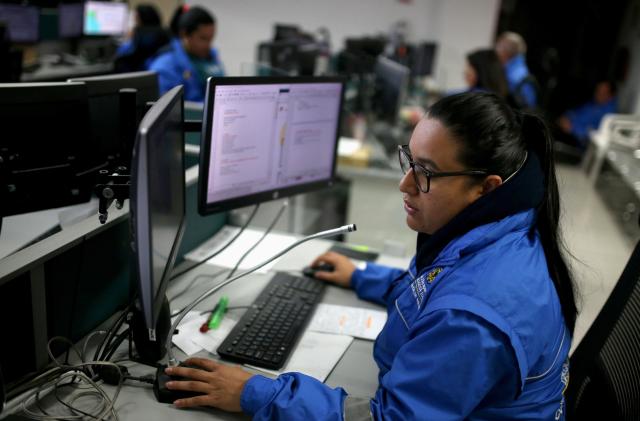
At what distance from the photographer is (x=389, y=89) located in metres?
3.19

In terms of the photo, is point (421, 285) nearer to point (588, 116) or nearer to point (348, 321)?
point (348, 321)

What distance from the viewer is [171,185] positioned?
1.04 m

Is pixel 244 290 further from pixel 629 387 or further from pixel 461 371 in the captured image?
pixel 629 387

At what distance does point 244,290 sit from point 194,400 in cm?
49

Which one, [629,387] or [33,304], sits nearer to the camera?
[33,304]

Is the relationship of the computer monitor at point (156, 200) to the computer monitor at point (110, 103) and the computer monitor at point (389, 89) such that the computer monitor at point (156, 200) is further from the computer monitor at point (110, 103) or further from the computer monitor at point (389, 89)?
the computer monitor at point (389, 89)

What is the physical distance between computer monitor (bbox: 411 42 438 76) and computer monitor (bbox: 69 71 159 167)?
3953 millimetres

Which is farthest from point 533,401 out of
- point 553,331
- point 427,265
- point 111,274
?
point 111,274

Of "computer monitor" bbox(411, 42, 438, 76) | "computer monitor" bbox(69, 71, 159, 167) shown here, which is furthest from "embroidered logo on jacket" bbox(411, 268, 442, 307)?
"computer monitor" bbox(411, 42, 438, 76)

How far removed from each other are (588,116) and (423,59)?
2.12 meters

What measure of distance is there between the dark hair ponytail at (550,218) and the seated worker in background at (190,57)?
2.26 m

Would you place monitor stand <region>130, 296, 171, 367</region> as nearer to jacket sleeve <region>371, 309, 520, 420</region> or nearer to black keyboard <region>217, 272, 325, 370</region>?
black keyboard <region>217, 272, 325, 370</region>

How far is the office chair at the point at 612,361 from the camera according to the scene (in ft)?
3.83

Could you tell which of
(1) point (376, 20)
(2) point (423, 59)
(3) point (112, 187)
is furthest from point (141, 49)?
(3) point (112, 187)
